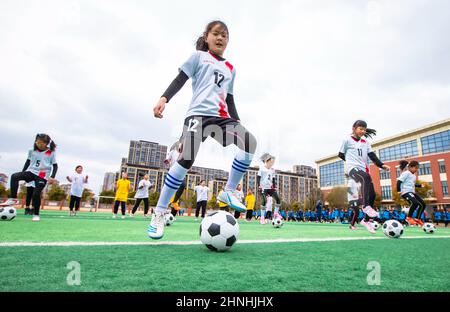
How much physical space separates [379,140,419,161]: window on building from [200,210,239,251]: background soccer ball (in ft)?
201

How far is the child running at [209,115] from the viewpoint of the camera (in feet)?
9.98

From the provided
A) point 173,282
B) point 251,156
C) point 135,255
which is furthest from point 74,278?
point 251,156

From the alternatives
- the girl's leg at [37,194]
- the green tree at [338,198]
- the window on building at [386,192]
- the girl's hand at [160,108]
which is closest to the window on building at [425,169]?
the window on building at [386,192]

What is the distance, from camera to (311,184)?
142 meters

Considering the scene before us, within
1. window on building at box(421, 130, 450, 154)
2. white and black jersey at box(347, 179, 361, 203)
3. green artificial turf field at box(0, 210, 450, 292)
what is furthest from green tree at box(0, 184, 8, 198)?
window on building at box(421, 130, 450, 154)

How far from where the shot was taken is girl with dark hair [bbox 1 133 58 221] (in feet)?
20.9

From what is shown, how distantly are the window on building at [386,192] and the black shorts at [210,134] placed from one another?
62.6 meters

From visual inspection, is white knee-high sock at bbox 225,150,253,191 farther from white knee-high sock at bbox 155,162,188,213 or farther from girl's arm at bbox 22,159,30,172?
girl's arm at bbox 22,159,30,172

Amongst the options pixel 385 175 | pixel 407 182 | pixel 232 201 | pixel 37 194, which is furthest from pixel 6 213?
pixel 385 175

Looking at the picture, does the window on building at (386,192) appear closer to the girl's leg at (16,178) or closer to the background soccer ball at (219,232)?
the girl's leg at (16,178)

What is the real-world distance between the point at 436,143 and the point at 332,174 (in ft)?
100.0
